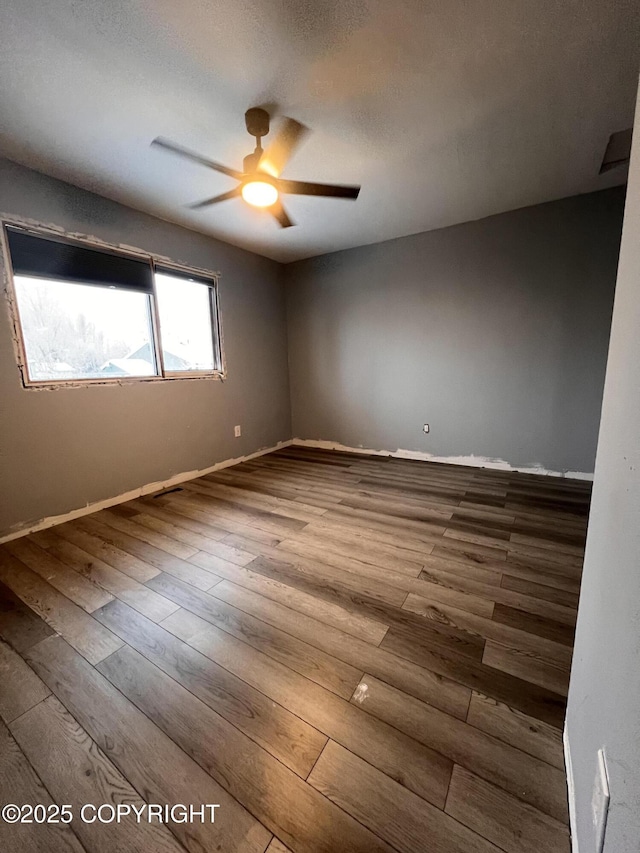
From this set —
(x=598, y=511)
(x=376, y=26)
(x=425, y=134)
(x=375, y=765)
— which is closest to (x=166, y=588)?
(x=375, y=765)

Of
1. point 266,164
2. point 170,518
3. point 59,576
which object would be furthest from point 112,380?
point 266,164

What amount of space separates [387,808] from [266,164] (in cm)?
304

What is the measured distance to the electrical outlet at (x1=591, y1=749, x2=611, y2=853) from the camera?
1.90 feet

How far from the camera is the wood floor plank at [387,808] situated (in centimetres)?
77

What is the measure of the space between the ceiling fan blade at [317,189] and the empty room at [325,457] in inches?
0.8

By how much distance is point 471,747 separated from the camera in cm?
96

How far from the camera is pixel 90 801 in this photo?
0.87 metres

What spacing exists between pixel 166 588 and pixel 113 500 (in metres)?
1.50

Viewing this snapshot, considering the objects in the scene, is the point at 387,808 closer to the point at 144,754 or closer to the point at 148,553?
the point at 144,754

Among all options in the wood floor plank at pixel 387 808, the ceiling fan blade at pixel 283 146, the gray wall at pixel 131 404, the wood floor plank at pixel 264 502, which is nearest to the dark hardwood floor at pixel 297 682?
the wood floor plank at pixel 387 808

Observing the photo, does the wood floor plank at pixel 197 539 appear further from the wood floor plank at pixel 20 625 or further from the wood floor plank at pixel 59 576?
the wood floor plank at pixel 20 625

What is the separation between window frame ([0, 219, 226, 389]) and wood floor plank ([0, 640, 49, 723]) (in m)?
1.83

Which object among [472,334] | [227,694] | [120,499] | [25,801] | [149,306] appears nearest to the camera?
[25,801]

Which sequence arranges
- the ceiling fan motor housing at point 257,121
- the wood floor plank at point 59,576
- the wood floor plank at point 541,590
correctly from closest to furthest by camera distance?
1. the wood floor plank at point 541,590
2. the wood floor plank at point 59,576
3. the ceiling fan motor housing at point 257,121
